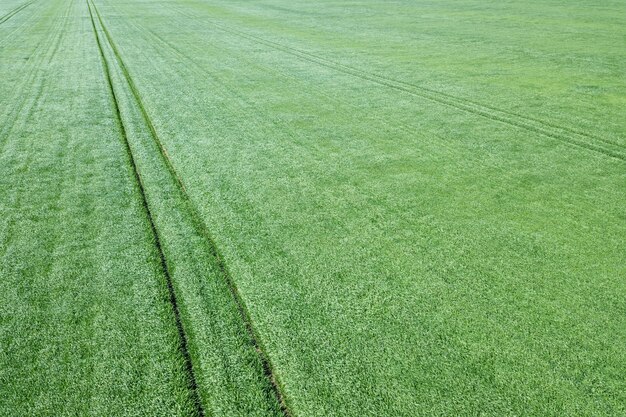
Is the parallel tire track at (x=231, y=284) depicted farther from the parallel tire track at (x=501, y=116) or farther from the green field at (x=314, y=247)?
the parallel tire track at (x=501, y=116)

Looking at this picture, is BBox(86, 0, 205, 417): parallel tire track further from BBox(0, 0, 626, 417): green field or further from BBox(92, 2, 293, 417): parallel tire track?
BBox(92, 2, 293, 417): parallel tire track

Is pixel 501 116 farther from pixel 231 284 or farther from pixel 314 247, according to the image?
pixel 231 284

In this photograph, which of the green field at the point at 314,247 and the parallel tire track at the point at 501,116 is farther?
the parallel tire track at the point at 501,116

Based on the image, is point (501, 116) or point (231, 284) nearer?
point (231, 284)

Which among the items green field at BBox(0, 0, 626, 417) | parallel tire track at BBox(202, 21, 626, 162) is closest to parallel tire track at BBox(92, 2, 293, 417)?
green field at BBox(0, 0, 626, 417)

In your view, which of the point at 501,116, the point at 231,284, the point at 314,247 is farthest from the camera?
the point at 501,116

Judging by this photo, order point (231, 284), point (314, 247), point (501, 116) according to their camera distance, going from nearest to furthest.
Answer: point (231, 284) < point (314, 247) < point (501, 116)

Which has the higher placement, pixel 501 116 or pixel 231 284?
pixel 501 116

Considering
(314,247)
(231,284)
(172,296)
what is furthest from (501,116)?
(172,296)

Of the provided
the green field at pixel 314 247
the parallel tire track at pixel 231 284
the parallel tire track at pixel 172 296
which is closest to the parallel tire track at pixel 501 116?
the green field at pixel 314 247
